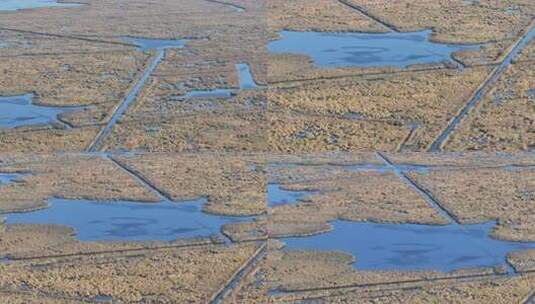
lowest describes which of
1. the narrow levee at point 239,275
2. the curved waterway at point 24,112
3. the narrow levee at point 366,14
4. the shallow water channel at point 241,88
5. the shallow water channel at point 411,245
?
the narrow levee at point 239,275

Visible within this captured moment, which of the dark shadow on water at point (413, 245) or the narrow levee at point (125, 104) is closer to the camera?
the dark shadow on water at point (413, 245)

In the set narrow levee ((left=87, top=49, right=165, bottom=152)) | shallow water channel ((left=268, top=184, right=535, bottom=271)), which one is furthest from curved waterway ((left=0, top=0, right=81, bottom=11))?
shallow water channel ((left=268, top=184, right=535, bottom=271))

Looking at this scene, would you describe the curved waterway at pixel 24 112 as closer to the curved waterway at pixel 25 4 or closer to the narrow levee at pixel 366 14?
the curved waterway at pixel 25 4

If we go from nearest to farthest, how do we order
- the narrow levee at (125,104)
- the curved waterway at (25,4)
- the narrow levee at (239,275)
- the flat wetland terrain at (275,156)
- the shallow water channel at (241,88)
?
the narrow levee at (239,275) < the flat wetland terrain at (275,156) < the narrow levee at (125,104) < the shallow water channel at (241,88) < the curved waterway at (25,4)

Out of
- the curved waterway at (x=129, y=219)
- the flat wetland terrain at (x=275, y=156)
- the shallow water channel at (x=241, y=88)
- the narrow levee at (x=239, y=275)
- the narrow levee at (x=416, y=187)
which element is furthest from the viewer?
the shallow water channel at (x=241, y=88)

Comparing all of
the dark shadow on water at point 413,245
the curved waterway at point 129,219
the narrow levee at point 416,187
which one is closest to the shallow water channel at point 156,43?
the curved waterway at point 129,219

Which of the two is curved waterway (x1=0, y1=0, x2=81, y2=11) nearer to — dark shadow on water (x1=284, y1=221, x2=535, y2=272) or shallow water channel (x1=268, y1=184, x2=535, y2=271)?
shallow water channel (x1=268, y1=184, x2=535, y2=271)

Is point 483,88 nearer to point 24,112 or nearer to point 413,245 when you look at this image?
point 413,245
